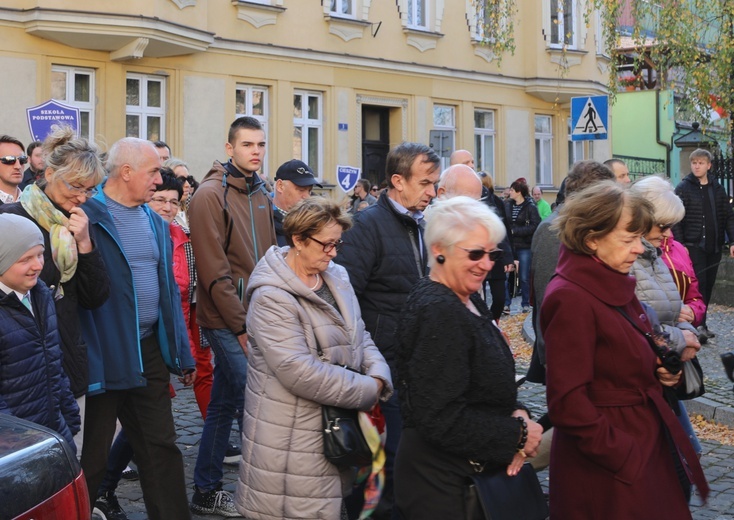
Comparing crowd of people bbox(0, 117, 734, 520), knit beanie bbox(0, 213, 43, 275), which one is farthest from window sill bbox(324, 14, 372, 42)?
knit beanie bbox(0, 213, 43, 275)

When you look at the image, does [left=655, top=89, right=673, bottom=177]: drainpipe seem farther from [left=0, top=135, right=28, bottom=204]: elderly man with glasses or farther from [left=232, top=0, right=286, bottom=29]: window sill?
[left=0, top=135, right=28, bottom=204]: elderly man with glasses

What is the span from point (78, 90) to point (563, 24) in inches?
612

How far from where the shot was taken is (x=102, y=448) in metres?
5.39

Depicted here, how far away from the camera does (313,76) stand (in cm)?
2452

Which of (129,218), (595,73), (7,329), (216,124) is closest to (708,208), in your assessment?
(129,218)

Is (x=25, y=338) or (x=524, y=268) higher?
(x=524, y=268)

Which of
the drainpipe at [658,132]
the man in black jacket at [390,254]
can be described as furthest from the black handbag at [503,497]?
the drainpipe at [658,132]

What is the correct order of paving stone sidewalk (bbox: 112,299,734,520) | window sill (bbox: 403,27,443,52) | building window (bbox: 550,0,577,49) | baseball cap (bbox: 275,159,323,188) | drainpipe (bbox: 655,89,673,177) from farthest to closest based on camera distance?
drainpipe (bbox: 655,89,673,177)
building window (bbox: 550,0,577,49)
window sill (bbox: 403,27,443,52)
baseball cap (bbox: 275,159,323,188)
paving stone sidewalk (bbox: 112,299,734,520)

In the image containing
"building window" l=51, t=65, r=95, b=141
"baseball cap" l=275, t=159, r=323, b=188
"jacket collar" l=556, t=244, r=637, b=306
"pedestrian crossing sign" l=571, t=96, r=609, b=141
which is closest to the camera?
"jacket collar" l=556, t=244, r=637, b=306

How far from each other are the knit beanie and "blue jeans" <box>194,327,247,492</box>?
1.99 m

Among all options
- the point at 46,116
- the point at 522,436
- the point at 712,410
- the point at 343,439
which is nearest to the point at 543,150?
the point at 46,116

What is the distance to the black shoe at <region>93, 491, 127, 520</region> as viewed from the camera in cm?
594

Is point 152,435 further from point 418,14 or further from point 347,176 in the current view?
point 418,14

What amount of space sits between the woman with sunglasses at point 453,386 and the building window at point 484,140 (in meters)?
25.5
